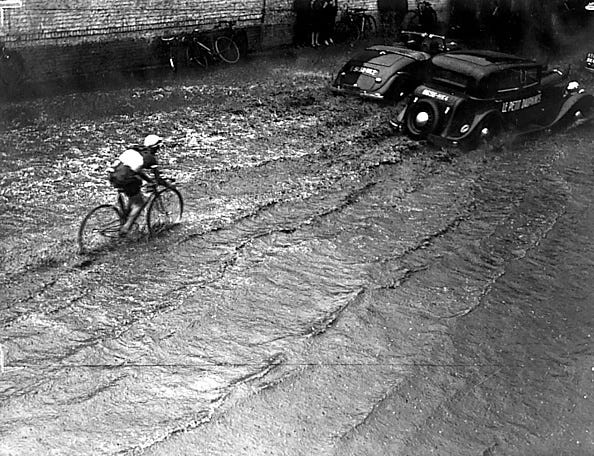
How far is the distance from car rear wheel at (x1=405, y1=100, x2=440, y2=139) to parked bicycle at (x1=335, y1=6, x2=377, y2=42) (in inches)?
330

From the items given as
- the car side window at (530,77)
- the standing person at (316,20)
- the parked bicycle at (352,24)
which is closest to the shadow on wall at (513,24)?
the parked bicycle at (352,24)

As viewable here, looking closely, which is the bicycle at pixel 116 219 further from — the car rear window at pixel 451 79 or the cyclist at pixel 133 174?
the car rear window at pixel 451 79

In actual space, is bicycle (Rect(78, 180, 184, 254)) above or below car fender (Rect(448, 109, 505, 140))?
below

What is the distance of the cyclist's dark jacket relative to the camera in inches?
350

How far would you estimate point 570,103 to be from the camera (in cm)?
1456

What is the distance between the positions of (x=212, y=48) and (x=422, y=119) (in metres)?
6.59

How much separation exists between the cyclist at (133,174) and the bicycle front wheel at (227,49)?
933 centimetres

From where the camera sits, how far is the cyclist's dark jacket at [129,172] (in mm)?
8883

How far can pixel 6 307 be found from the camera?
25.7 feet

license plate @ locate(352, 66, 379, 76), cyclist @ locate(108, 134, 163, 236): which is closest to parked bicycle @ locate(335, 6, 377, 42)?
license plate @ locate(352, 66, 379, 76)

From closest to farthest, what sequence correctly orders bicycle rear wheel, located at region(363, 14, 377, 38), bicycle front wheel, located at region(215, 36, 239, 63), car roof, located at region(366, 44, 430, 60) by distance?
1. car roof, located at region(366, 44, 430, 60)
2. bicycle front wheel, located at region(215, 36, 239, 63)
3. bicycle rear wheel, located at region(363, 14, 377, 38)

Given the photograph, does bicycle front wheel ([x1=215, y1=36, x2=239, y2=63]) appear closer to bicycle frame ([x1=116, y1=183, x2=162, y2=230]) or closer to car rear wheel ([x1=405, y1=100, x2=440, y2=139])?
car rear wheel ([x1=405, y1=100, x2=440, y2=139])

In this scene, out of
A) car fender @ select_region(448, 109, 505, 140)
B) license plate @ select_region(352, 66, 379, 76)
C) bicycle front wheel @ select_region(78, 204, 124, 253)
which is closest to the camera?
bicycle front wheel @ select_region(78, 204, 124, 253)

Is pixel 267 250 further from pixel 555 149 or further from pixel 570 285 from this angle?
pixel 555 149
